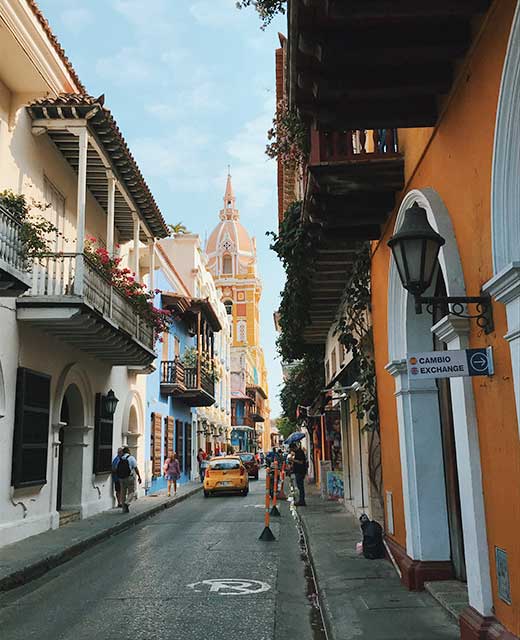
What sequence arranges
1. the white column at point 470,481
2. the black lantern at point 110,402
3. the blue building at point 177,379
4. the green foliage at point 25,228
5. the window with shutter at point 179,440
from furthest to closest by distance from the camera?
the window with shutter at point 179,440, the blue building at point 177,379, the black lantern at point 110,402, the green foliage at point 25,228, the white column at point 470,481

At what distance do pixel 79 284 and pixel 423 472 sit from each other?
747cm

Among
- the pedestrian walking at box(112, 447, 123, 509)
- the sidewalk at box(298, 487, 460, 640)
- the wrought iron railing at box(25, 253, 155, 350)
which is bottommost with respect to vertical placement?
the sidewalk at box(298, 487, 460, 640)

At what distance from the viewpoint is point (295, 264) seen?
35.4 ft

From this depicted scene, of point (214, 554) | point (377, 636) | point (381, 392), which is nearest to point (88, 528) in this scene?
point (214, 554)

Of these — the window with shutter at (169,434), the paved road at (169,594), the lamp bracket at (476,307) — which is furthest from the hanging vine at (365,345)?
the window with shutter at (169,434)

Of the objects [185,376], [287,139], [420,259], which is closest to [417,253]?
[420,259]

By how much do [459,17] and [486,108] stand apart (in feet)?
2.32

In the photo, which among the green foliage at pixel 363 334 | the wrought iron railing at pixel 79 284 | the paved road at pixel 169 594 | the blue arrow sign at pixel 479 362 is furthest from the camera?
the wrought iron railing at pixel 79 284

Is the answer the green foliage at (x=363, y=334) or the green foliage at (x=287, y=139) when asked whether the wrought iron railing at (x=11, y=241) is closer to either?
the green foliage at (x=287, y=139)

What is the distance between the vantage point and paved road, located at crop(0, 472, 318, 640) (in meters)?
6.31

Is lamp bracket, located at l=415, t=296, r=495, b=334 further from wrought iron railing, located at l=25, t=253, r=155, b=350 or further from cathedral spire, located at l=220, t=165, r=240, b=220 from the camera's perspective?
cathedral spire, located at l=220, t=165, r=240, b=220

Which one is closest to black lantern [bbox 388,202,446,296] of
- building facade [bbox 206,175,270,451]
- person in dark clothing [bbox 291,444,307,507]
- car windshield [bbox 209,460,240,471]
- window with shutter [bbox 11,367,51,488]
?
window with shutter [bbox 11,367,51,488]

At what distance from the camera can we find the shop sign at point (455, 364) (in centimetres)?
471

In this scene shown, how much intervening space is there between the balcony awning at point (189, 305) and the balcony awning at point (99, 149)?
6.78 m
